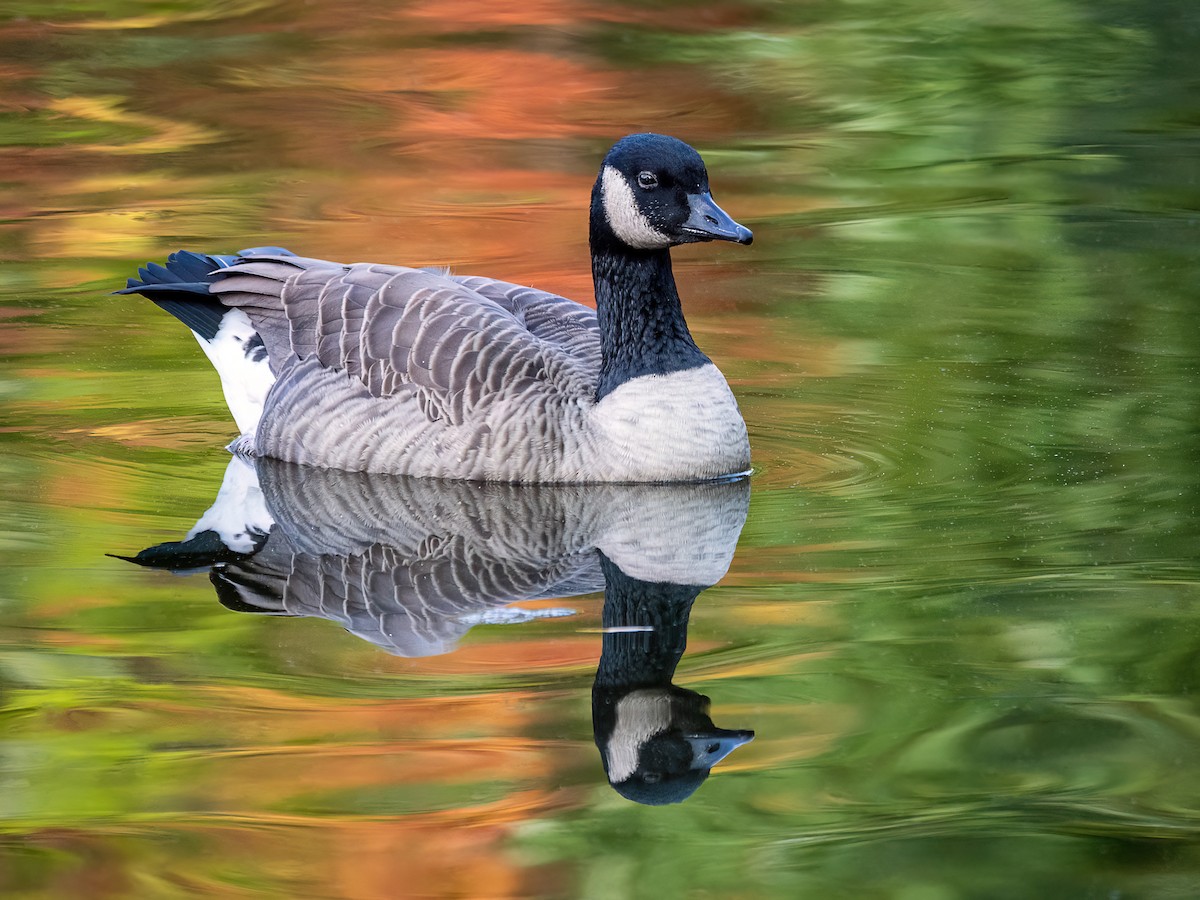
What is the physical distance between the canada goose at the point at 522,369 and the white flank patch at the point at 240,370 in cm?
6

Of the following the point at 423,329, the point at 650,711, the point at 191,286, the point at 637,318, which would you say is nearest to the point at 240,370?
the point at 191,286

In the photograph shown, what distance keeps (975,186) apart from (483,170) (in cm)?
433

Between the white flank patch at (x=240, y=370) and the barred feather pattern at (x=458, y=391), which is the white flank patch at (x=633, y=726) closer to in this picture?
the barred feather pattern at (x=458, y=391)

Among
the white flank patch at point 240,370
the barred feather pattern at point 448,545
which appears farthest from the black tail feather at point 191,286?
the barred feather pattern at point 448,545

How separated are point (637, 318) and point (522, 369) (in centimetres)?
65

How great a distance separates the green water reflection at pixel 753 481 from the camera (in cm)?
575

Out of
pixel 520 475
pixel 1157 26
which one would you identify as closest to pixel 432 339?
pixel 520 475

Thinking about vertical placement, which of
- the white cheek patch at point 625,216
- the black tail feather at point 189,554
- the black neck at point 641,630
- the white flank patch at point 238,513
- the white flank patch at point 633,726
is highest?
the white cheek patch at point 625,216

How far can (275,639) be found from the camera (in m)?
7.38

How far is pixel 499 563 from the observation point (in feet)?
27.5

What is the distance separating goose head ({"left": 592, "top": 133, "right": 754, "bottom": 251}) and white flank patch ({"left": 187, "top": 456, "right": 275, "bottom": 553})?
2326 mm

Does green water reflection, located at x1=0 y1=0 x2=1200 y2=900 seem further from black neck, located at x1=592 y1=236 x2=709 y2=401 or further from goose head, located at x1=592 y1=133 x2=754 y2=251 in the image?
goose head, located at x1=592 y1=133 x2=754 y2=251

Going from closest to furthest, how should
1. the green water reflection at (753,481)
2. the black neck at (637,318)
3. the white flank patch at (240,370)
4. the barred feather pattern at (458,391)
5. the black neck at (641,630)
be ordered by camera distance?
the green water reflection at (753,481)
the black neck at (641,630)
the barred feather pattern at (458,391)
the black neck at (637,318)
the white flank patch at (240,370)

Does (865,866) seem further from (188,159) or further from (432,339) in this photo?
(188,159)
